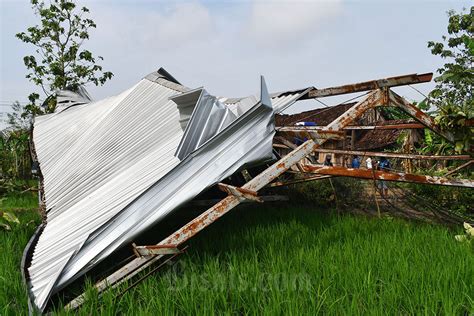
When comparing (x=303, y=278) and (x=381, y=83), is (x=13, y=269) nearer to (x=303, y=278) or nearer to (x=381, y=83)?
(x=303, y=278)

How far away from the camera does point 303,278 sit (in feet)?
7.72

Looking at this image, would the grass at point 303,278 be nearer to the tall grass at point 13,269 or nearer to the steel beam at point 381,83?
the tall grass at point 13,269

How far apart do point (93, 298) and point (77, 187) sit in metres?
1.74

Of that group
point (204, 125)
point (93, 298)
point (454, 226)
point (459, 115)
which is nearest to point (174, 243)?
point (93, 298)

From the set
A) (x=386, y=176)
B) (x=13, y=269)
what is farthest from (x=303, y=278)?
(x=13, y=269)

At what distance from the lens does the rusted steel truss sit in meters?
2.33

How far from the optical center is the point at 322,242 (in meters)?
3.33

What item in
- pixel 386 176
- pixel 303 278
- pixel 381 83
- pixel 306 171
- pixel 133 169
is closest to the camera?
pixel 303 278

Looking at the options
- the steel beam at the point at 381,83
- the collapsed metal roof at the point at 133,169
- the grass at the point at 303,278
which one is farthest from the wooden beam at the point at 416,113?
the collapsed metal roof at the point at 133,169

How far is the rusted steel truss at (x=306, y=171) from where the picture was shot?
7.64ft

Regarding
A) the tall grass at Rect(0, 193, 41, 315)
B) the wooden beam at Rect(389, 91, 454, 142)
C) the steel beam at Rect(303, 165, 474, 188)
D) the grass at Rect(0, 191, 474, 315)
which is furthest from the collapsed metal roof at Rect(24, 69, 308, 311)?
the wooden beam at Rect(389, 91, 454, 142)

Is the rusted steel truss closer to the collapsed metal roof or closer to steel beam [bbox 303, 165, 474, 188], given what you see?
steel beam [bbox 303, 165, 474, 188]

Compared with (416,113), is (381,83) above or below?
above

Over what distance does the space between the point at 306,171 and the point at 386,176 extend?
0.83m
